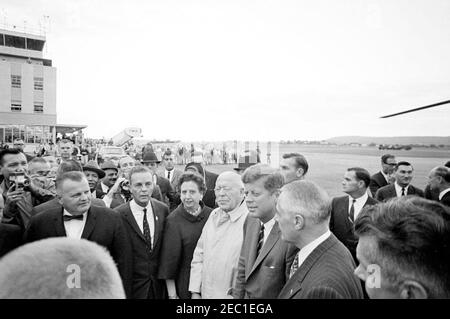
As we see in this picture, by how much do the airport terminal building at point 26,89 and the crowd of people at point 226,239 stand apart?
4716 cm

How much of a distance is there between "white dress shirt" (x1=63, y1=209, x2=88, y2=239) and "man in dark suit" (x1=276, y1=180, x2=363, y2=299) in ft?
7.43

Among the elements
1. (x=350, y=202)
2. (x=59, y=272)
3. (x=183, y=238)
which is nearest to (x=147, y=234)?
(x=183, y=238)

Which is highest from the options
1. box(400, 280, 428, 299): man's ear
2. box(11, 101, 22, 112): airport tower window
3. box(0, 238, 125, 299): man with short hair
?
box(11, 101, 22, 112): airport tower window

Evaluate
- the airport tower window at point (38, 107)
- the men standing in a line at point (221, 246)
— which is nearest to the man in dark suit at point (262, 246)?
the men standing in a line at point (221, 246)

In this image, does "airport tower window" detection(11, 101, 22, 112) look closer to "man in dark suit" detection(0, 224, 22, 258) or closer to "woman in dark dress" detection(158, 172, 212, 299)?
"man in dark suit" detection(0, 224, 22, 258)

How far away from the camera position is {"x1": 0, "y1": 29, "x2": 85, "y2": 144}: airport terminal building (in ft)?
145

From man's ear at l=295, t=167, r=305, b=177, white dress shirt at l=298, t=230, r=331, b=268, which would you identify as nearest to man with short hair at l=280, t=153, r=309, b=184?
man's ear at l=295, t=167, r=305, b=177

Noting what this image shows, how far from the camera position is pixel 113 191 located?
5.09m

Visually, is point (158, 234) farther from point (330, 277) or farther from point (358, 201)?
point (358, 201)

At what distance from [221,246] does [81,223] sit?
1581mm

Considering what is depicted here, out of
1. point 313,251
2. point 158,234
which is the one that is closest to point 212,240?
point 158,234

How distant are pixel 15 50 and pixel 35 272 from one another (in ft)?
193

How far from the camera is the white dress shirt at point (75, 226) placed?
3266 mm
